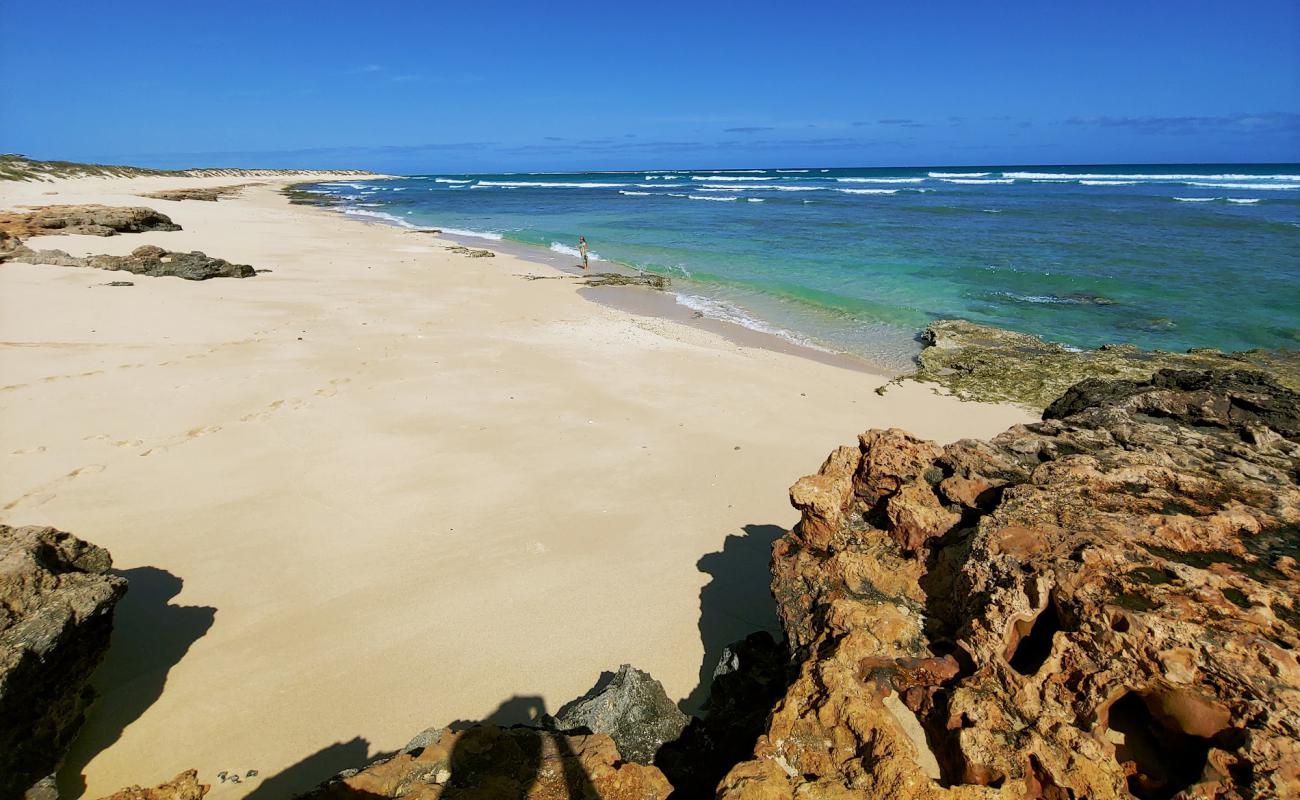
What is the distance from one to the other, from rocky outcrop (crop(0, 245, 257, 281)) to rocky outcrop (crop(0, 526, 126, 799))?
1459cm

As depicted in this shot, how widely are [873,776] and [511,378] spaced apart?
27.1 ft

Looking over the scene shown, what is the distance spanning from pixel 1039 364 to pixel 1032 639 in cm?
1037

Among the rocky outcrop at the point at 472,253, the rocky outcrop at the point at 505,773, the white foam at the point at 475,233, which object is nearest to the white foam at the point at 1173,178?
the white foam at the point at 475,233

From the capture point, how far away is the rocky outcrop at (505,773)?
8.60 feet

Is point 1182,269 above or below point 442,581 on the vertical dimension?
above

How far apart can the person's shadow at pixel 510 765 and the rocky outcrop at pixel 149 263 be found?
665 inches

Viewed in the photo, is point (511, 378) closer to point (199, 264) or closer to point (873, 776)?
point (873, 776)

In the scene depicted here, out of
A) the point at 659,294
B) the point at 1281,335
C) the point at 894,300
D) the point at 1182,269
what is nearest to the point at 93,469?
the point at 659,294

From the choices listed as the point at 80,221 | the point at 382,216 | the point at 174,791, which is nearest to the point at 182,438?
the point at 174,791

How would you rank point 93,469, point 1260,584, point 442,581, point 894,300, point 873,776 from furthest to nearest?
1. point 894,300
2. point 93,469
3. point 442,581
4. point 1260,584
5. point 873,776

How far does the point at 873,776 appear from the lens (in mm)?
2318

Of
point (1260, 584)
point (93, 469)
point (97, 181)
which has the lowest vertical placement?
point (93, 469)

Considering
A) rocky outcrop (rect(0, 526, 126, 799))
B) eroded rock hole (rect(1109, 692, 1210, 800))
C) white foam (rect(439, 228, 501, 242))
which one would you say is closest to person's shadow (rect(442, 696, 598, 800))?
eroded rock hole (rect(1109, 692, 1210, 800))

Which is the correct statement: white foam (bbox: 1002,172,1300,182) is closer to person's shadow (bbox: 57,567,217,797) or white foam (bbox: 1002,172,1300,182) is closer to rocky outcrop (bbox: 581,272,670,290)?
rocky outcrop (bbox: 581,272,670,290)
